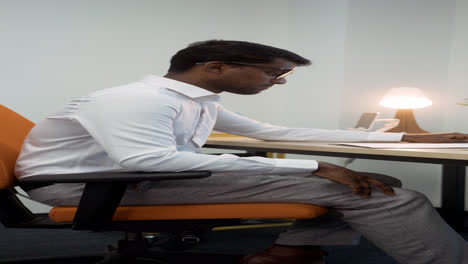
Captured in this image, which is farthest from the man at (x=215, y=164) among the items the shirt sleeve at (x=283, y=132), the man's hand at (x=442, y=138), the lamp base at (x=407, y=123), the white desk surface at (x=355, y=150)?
the lamp base at (x=407, y=123)

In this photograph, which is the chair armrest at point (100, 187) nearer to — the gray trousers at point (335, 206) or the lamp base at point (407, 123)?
the gray trousers at point (335, 206)

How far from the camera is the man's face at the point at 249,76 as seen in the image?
4.13 feet

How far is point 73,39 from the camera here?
305 cm

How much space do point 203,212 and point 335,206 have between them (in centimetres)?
37

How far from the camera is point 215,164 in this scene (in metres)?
1.11

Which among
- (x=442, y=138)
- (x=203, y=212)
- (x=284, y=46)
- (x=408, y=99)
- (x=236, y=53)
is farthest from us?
(x=284, y=46)

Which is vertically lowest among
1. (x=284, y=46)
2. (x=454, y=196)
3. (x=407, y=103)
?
(x=454, y=196)

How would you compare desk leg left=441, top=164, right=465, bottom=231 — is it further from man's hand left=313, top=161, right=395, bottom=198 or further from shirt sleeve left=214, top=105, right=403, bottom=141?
man's hand left=313, top=161, right=395, bottom=198

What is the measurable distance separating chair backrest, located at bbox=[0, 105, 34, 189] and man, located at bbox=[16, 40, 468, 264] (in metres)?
0.04

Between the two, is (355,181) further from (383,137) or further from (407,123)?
(407,123)

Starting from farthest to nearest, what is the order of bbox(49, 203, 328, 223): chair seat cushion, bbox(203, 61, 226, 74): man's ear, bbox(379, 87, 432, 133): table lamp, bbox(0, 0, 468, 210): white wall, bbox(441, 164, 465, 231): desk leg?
1. bbox(0, 0, 468, 210): white wall
2. bbox(379, 87, 432, 133): table lamp
3. bbox(441, 164, 465, 231): desk leg
4. bbox(203, 61, 226, 74): man's ear
5. bbox(49, 203, 328, 223): chair seat cushion

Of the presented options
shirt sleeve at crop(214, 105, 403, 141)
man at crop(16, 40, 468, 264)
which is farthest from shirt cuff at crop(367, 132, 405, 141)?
man at crop(16, 40, 468, 264)

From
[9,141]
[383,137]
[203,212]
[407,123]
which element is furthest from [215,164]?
[407,123]

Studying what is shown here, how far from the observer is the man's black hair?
4.02ft
